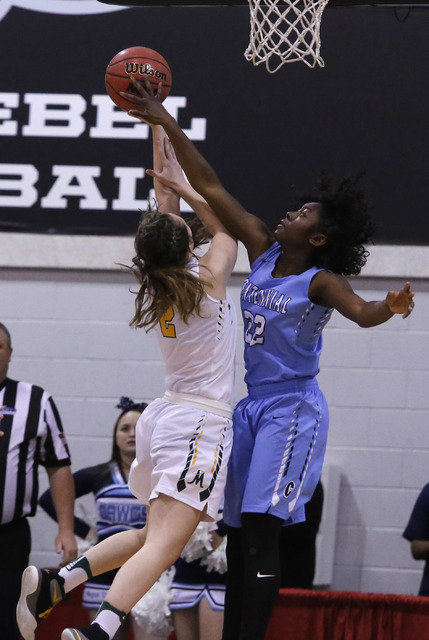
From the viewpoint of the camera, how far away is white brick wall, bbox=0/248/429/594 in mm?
6297

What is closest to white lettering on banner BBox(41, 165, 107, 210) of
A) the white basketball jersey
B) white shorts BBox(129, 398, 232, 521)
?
the white basketball jersey

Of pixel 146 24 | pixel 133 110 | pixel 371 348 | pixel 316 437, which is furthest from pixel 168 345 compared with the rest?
pixel 146 24

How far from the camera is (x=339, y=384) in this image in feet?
21.0

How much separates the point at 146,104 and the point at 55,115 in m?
2.84

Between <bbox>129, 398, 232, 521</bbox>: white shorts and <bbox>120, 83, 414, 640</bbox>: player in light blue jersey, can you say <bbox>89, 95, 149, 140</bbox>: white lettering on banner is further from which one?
<bbox>129, 398, 232, 521</bbox>: white shorts

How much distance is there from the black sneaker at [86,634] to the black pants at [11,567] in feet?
6.13

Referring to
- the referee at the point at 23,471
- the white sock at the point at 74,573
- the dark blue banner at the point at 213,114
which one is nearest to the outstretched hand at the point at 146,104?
the white sock at the point at 74,573

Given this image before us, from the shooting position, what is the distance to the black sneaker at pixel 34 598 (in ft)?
11.7

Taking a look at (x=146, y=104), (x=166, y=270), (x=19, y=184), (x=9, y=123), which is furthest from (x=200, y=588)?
(x=9, y=123)

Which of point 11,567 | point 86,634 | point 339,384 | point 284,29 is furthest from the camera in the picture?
point 339,384

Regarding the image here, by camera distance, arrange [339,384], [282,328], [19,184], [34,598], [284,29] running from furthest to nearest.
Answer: [19,184], [339,384], [284,29], [282,328], [34,598]

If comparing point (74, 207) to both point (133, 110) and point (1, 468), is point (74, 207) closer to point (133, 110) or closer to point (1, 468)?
point (1, 468)

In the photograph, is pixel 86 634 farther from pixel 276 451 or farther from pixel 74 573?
pixel 276 451

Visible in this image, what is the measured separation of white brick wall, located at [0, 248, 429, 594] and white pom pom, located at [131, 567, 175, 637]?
146 cm
